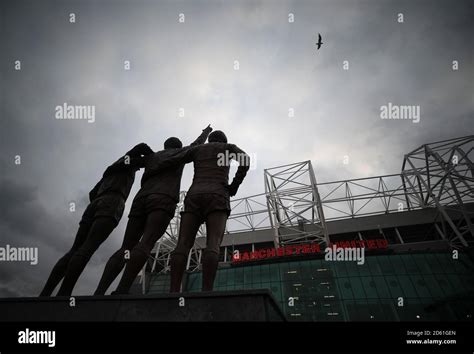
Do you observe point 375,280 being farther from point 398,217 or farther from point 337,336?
point 337,336

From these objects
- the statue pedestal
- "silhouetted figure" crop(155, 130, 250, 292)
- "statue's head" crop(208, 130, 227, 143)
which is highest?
"statue's head" crop(208, 130, 227, 143)

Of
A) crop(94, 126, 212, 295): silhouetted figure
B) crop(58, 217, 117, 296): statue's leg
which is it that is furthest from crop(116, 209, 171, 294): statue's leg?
crop(58, 217, 117, 296): statue's leg

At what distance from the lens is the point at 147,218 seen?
426cm

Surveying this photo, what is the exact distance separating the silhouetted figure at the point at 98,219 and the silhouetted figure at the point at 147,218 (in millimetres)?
476

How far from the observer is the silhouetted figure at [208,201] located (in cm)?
366

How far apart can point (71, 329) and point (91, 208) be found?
9.61ft

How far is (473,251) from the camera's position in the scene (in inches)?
885

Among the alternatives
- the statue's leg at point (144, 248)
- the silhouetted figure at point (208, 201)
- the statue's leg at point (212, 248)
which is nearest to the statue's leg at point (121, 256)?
the statue's leg at point (144, 248)

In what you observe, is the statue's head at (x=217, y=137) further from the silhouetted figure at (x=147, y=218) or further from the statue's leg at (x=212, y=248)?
the statue's leg at (x=212, y=248)

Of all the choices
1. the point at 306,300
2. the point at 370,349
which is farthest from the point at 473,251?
the point at 370,349

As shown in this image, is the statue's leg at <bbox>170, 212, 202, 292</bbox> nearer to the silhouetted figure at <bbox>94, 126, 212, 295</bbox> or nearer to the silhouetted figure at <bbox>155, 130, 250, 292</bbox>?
the silhouetted figure at <bbox>155, 130, 250, 292</bbox>

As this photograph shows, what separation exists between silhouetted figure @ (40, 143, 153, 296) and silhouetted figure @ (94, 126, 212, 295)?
1.56 feet

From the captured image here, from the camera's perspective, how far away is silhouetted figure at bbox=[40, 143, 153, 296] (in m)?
4.22

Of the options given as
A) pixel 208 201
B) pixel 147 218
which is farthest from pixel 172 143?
pixel 208 201
